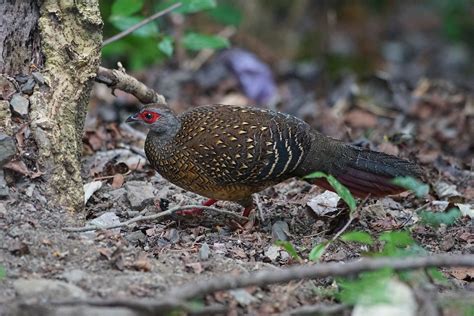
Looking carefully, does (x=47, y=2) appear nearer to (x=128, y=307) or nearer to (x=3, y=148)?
(x=3, y=148)

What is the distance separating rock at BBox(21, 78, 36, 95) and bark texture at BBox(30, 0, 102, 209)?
32 mm

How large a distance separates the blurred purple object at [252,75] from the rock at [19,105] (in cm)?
481

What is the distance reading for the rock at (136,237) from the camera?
4.52 metres

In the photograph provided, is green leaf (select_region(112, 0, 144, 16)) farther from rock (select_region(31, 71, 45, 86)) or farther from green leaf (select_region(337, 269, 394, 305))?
green leaf (select_region(337, 269, 394, 305))

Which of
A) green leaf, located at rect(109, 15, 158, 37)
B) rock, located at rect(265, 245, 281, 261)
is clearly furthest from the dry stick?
green leaf, located at rect(109, 15, 158, 37)

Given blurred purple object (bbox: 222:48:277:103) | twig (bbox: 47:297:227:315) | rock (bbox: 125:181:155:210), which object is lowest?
blurred purple object (bbox: 222:48:277:103)

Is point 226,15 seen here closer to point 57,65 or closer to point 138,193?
point 138,193

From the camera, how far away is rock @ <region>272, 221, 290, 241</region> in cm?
488

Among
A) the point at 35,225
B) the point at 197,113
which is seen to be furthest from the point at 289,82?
the point at 35,225

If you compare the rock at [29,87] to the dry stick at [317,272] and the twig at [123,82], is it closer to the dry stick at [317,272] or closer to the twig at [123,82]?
the twig at [123,82]

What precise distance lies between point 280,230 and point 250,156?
1.56 feet

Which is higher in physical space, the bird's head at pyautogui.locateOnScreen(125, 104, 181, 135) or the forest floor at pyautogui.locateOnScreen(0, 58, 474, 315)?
the bird's head at pyautogui.locateOnScreen(125, 104, 181, 135)

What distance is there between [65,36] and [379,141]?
123 inches

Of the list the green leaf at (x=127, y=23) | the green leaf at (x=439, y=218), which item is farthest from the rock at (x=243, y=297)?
the green leaf at (x=127, y=23)
